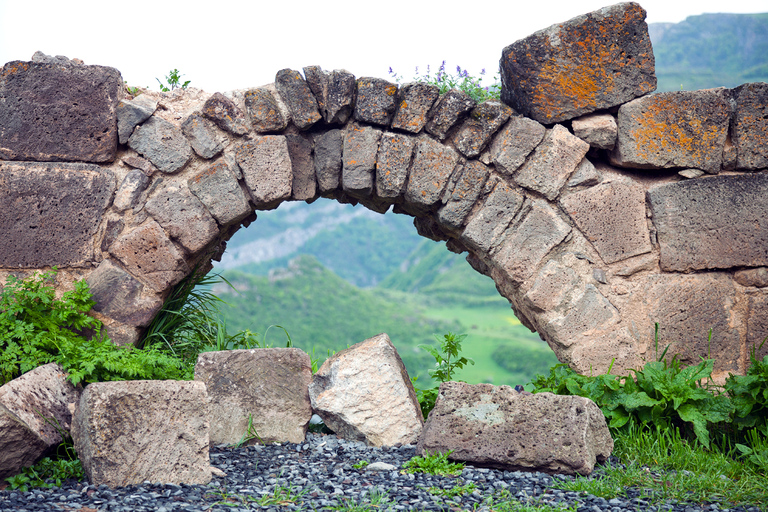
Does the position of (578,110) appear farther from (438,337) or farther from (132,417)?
(132,417)

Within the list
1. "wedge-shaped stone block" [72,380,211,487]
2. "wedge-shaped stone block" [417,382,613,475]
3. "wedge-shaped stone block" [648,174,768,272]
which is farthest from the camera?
"wedge-shaped stone block" [648,174,768,272]

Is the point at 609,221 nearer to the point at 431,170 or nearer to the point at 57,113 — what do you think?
the point at 431,170

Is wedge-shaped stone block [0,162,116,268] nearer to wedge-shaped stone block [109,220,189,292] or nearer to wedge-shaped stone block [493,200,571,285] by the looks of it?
wedge-shaped stone block [109,220,189,292]

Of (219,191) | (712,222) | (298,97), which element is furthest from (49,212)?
(712,222)

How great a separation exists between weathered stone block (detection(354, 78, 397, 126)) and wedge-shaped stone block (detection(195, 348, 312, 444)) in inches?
61.5

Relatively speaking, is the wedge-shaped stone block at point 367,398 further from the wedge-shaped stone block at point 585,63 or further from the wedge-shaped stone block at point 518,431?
the wedge-shaped stone block at point 585,63

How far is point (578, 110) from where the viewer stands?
11.4 feet

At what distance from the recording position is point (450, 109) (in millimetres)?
3436

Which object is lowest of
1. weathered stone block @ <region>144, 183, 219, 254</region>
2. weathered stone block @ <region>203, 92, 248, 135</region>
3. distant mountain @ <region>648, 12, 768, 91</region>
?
weathered stone block @ <region>144, 183, 219, 254</region>

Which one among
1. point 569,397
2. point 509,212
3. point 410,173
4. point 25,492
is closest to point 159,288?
point 25,492

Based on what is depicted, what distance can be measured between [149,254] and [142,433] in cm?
127

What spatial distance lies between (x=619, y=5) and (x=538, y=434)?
2.61 m

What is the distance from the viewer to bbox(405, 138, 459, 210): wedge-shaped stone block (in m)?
3.45

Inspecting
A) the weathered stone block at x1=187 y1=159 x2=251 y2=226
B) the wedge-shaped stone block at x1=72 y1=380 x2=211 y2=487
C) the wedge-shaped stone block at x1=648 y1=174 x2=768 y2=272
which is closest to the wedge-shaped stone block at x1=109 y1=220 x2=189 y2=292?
the weathered stone block at x1=187 y1=159 x2=251 y2=226
